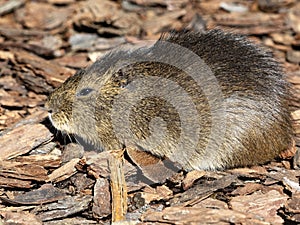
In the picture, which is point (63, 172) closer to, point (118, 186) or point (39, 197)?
point (39, 197)

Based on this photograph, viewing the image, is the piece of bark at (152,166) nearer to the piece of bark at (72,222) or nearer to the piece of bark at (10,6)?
the piece of bark at (72,222)

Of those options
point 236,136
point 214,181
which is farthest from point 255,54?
point 214,181

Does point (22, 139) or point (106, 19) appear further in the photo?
point (106, 19)

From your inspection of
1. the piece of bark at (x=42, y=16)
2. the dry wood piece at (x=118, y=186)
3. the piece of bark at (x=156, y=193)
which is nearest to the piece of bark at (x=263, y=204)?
the piece of bark at (x=156, y=193)

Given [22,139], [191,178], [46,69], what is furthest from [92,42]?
[191,178]

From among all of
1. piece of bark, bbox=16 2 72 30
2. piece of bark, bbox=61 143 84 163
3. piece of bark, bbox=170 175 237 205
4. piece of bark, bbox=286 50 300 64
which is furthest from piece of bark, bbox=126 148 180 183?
piece of bark, bbox=16 2 72 30

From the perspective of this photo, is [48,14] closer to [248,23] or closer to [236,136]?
[248,23]
